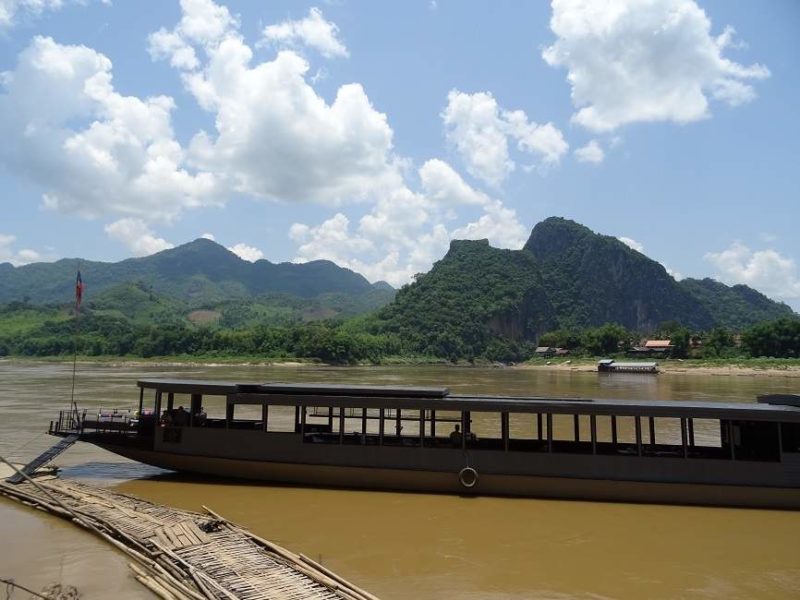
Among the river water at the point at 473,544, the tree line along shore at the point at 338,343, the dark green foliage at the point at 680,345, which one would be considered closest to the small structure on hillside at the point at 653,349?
the dark green foliage at the point at 680,345

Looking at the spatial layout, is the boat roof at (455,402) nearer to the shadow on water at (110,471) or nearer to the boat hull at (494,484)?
the boat hull at (494,484)

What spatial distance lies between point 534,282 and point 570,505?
180 metres

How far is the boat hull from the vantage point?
12.9 m

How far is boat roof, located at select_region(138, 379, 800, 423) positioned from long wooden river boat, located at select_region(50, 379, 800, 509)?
0.09 feet

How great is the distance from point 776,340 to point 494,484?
88.9 m

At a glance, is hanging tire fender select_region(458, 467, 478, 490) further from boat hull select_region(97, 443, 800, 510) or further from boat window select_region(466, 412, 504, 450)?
boat window select_region(466, 412, 504, 450)

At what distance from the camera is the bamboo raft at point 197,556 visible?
799 cm

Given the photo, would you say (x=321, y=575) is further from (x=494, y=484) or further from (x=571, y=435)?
(x=571, y=435)

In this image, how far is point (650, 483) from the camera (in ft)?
42.9

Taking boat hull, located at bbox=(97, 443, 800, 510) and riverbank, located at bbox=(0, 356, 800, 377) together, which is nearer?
boat hull, located at bbox=(97, 443, 800, 510)

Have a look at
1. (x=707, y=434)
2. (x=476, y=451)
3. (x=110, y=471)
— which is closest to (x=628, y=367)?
(x=707, y=434)

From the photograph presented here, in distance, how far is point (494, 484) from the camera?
535 inches

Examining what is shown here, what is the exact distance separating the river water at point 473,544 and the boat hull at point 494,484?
239 millimetres

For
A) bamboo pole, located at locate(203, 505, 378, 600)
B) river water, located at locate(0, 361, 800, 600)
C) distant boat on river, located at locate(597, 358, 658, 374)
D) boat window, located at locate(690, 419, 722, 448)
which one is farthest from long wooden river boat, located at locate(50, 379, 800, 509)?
distant boat on river, located at locate(597, 358, 658, 374)
